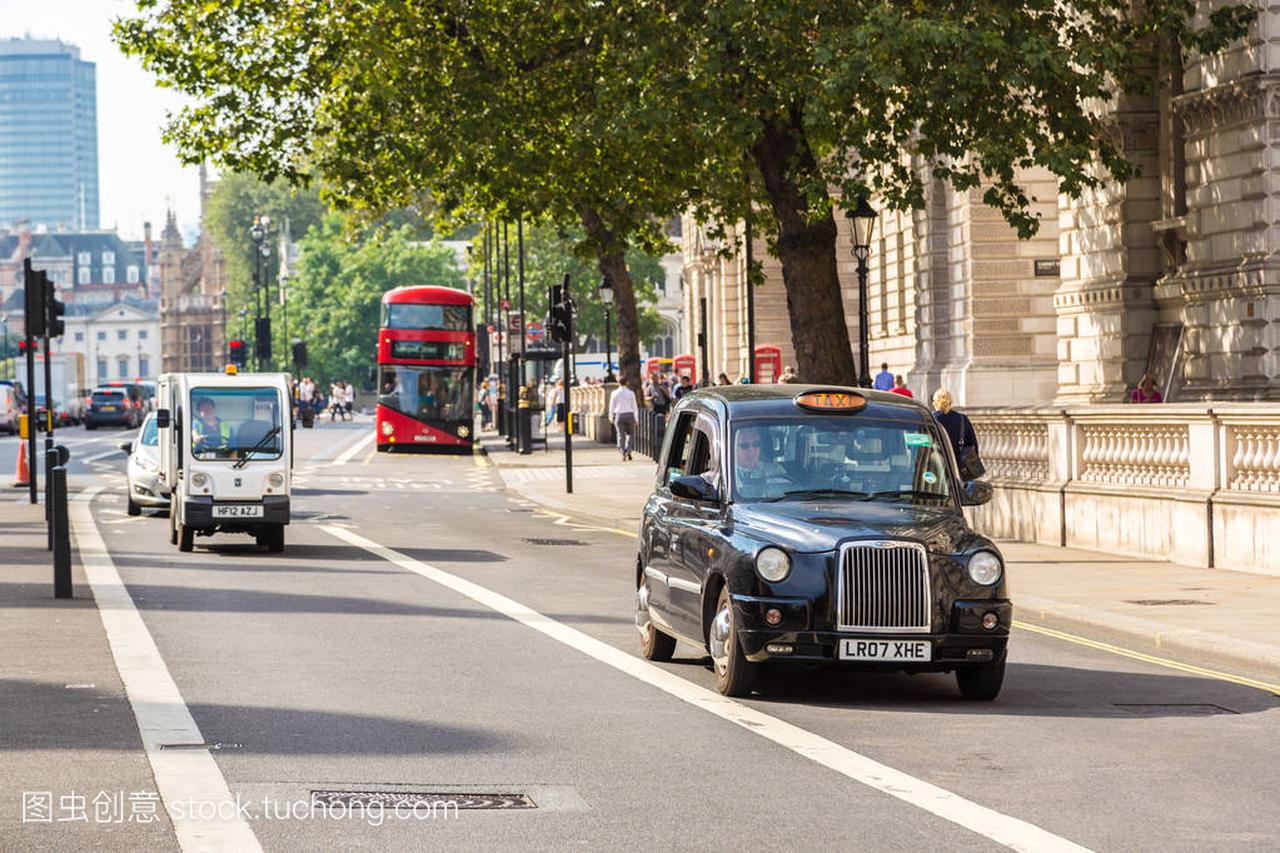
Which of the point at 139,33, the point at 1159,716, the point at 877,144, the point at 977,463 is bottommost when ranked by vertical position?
the point at 1159,716

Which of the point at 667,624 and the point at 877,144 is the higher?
the point at 877,144

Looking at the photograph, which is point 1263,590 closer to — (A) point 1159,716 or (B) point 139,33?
(A) point 1159,716

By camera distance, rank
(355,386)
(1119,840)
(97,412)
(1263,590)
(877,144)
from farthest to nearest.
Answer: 1. (355,386)
2. (97,412)
3. (877,144)
4. (1263,590)
5. (1119,840)

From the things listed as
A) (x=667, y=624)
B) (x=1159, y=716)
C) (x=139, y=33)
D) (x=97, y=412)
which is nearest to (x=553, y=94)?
(x=139, y=33)

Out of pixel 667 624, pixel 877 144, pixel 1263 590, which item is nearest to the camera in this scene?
pixel 667 624

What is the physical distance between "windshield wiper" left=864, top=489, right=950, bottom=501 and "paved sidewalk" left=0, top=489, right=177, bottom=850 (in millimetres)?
4264

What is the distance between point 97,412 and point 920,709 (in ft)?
283

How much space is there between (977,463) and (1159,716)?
3.52 metres

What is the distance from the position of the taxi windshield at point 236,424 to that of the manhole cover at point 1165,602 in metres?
11.0

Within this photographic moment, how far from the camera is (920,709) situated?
1185 centimetres

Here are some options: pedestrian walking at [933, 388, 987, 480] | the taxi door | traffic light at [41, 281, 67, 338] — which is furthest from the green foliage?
the taxi door

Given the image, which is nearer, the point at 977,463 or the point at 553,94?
the point at 977,463

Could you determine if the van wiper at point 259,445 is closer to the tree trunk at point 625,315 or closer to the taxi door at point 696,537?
the taxi door at point 696,537

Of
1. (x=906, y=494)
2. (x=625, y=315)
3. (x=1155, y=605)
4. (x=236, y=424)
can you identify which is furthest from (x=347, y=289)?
(x=906, y=494)
